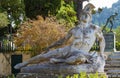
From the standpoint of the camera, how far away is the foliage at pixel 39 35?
78.2ft

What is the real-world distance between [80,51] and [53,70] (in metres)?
0.84

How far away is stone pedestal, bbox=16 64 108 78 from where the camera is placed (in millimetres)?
13195

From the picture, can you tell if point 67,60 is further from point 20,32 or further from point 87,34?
point 20,32

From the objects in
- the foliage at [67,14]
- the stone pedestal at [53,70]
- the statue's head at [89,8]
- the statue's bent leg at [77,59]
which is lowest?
the stone pedestal at [53,70]

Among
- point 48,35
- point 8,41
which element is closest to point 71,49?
point 48,35

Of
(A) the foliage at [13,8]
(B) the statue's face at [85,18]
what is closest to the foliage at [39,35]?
(A) the foliage at [13,8]

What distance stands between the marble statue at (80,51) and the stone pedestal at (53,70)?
158 mm

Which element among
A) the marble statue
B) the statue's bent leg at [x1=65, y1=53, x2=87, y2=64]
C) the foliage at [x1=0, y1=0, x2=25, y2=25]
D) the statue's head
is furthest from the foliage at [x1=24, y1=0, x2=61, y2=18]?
the statue's bent leg at [x1=65, y1=53, x2=87, y2=64]

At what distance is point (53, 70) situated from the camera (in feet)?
44.1

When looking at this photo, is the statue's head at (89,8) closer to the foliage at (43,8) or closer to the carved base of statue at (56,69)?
the carved base of statue at (56,69)

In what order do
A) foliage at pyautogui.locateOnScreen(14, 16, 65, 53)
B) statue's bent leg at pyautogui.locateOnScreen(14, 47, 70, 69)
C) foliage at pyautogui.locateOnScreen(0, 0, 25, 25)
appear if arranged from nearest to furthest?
statue's bent leg at pyautogui.locateOnScreen(14, 47, 70, 69)
foliage at pyautogui.locateOnScreen(14, 16, 65, 53)
foliage at pyautogui.locateOnScreen(0, 0, 25, 25)

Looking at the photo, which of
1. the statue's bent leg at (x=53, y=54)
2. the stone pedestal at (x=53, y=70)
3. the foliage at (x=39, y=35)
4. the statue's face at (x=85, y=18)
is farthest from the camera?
the foliage at (x=39, y=35)

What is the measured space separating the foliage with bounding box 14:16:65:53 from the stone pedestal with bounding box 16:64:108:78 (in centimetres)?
974

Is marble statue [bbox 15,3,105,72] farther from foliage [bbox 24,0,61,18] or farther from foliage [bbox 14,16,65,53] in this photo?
foliage [bbox 24,0,61,18]
